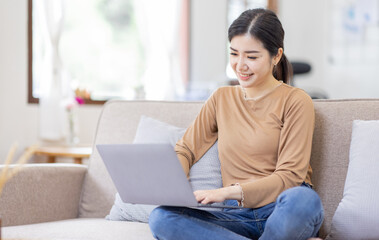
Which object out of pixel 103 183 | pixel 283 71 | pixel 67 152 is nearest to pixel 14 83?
pixel 67 152

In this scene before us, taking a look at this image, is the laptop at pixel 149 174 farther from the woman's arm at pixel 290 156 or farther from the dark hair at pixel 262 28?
the dark hair at pixel 262 28

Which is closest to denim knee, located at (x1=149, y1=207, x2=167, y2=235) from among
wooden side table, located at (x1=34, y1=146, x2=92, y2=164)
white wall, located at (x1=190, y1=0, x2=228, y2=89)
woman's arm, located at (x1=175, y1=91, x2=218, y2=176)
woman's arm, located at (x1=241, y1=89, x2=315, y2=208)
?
woman's arm, located at (x1=241, y1=89, x2=315, y2=208)

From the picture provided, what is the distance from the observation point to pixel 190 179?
6.72 ft

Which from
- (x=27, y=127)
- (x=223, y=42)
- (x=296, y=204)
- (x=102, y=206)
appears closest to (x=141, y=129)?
(x=102, y=206)

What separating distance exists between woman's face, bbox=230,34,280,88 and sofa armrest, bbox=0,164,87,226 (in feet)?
2.71

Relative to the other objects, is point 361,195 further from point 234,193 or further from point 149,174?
point 149,174

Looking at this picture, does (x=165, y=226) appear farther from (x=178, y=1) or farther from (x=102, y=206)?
(x=178, y=1)

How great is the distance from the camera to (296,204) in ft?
4.96

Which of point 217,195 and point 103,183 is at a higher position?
point 217,195

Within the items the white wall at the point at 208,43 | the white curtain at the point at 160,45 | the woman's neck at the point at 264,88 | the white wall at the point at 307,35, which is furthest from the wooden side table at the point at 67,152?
the white wall at the point at 307,35

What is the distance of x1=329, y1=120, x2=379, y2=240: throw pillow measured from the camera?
1745 mm

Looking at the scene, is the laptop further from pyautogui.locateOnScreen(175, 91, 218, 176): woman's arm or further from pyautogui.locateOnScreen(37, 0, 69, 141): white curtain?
pyautogui.locateOnScreen(37, 0, 69, 141): white curtain

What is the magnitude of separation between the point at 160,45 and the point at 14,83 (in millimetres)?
1179

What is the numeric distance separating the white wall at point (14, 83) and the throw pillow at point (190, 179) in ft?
6.52
